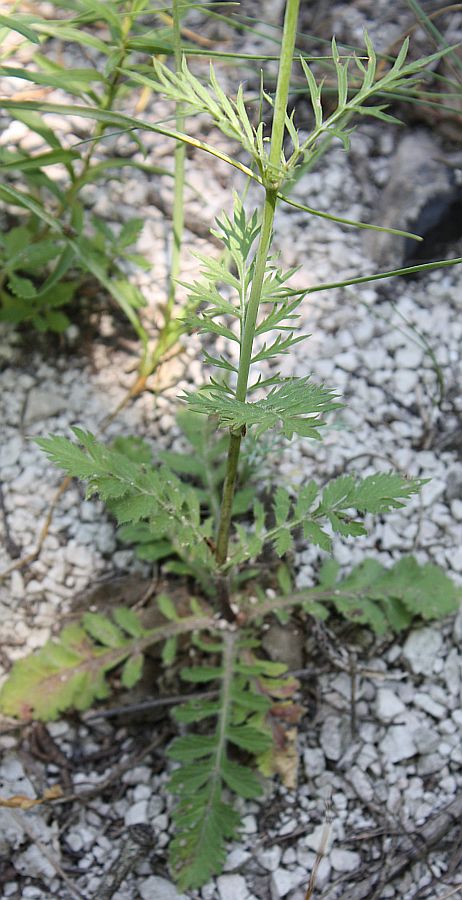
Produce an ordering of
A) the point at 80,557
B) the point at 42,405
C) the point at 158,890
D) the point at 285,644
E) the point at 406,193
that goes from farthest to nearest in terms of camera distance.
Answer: the point at 406,193 → the point at 42,405 → the point at 80,557 → the point at 285,644 → the point at 158,890

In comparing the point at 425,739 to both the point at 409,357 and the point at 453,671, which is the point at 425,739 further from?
the point at 409,357

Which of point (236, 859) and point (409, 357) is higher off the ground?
point (409, 357)

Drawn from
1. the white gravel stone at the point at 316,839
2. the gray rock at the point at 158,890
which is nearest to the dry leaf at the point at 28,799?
the gray rock at the point at 158,890

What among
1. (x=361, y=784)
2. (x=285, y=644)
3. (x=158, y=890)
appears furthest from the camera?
(x=285, y=644)

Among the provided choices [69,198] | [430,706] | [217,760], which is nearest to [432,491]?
[430,706]

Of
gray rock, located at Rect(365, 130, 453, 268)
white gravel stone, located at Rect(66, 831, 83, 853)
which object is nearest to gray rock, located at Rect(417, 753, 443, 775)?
white gravel stone, located at Rect(66, 831, 83, 853)

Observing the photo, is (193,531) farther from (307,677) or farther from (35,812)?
(35,812)

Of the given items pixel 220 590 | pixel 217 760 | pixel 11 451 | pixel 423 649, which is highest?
pixel 11 451
